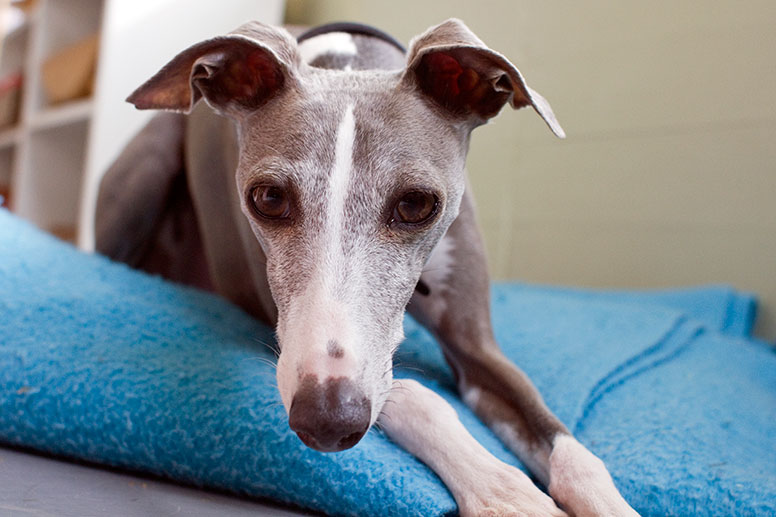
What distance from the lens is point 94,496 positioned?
94cm

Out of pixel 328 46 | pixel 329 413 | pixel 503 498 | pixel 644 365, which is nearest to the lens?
pixel 329 413

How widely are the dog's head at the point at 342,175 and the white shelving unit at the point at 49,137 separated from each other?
2.87 metres

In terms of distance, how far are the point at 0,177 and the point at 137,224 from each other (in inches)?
125

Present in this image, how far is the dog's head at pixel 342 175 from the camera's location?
0.82m

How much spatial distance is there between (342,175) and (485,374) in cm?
54

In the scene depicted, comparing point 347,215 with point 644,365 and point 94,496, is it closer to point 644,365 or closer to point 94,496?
point 94,496

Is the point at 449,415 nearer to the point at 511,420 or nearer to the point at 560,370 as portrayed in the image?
the point at 511,420

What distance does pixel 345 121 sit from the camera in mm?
1043

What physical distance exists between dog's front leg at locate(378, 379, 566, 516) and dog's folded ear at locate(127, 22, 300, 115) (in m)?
0.55

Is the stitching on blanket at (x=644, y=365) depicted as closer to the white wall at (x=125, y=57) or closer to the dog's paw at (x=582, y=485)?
the dog's paw at (x=582, y=485)

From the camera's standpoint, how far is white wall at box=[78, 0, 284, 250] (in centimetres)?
323

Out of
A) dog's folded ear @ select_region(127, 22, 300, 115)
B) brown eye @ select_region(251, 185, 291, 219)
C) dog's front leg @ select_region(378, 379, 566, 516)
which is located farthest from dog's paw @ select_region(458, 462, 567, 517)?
dog's folded ear @ select_region(127, 22, 300, 115)

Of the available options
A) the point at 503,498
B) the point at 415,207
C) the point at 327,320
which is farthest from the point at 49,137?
the point at 503,498

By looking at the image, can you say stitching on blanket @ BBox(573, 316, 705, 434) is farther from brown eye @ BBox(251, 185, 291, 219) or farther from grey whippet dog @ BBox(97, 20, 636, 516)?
brown eye @ BBox(251, 185, 291, 219)
